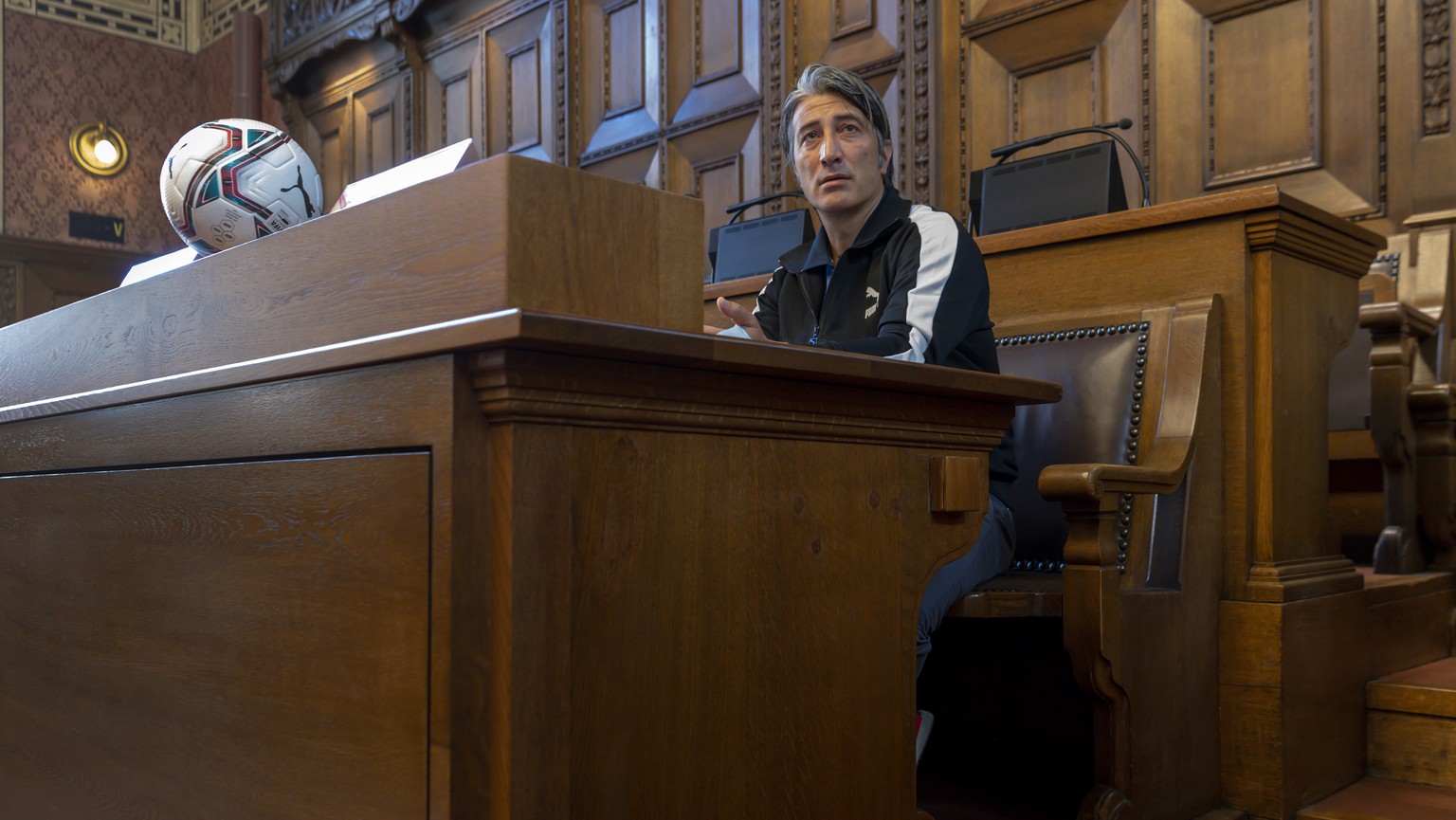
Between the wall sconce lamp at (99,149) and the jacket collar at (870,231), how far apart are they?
5987 mm

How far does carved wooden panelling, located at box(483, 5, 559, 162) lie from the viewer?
4.76 meters

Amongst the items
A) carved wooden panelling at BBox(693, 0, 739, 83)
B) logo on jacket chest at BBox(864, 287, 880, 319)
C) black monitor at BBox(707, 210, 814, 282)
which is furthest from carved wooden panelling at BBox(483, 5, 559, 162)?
logo on jacket chest at BBox(864, 287, 880, 319)

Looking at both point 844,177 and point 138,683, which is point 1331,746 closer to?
point 844,177

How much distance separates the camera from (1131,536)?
5.36 ft

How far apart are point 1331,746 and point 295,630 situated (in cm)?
154

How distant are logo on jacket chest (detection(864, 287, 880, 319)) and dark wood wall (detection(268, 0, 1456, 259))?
24.6 inches

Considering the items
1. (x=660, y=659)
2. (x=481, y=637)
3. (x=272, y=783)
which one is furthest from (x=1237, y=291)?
(x=272, y=783)

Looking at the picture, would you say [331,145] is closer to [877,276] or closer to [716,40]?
[716,40]

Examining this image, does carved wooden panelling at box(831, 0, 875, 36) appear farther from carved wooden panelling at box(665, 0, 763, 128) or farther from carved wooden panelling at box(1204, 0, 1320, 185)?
carved wooden panelling at box(1204, 0, 1320, 185)

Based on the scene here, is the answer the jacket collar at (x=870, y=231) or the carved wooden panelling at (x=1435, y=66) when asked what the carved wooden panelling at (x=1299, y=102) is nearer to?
the carved wooden panelling at (x=1435, y=66)

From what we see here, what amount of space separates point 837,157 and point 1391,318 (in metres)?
1.25

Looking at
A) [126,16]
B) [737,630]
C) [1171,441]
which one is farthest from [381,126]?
[737,630]

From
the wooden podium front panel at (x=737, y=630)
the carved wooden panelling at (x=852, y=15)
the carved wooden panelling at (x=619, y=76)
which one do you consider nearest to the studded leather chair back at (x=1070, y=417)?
the wooden podium front panel at (x=737, y=630)

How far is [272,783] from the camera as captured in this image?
3.00 ft
